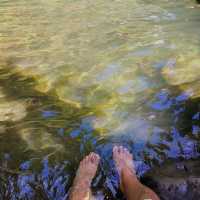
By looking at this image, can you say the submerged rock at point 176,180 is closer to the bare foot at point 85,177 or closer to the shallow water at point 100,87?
the shallow water at point 100,87

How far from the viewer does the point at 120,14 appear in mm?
8414

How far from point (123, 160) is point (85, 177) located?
0.38 m

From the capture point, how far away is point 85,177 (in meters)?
3.29

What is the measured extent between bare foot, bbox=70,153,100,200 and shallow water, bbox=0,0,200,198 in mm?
112

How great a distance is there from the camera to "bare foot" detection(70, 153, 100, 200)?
10.2 feet

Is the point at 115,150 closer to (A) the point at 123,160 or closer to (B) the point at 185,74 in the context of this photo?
(A) the point at 123,160

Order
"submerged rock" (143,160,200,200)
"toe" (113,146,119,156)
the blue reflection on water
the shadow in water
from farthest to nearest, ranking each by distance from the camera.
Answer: the blue reflection on water, "toe" (113,146,119,156), the shadow in water, "submerged rock" (143,160,200,200)

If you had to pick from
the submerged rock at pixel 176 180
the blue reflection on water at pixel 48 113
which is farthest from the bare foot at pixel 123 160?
the blue reflection on water at pixel 48 113

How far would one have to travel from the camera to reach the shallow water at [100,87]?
3.69 m

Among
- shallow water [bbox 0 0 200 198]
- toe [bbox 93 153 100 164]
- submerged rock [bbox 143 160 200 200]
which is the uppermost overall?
submerged rock [bbox 143 160 200 200]

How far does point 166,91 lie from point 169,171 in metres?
1.53

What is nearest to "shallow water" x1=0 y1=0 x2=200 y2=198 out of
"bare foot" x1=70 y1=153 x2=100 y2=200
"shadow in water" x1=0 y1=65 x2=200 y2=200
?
"shadow in water" x1=0 y1=65 x2=200 y2=200

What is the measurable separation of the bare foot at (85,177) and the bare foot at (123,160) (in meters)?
0.19

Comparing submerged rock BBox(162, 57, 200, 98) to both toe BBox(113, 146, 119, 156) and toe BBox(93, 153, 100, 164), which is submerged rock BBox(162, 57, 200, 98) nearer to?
toe BBox(113, 146, 119, 156)
